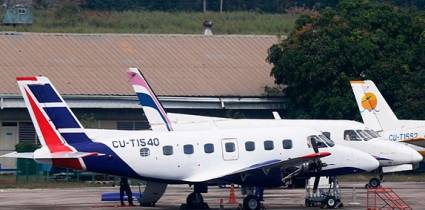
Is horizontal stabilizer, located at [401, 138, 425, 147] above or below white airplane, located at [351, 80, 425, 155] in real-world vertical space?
below

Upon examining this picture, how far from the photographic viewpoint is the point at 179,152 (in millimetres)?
44375

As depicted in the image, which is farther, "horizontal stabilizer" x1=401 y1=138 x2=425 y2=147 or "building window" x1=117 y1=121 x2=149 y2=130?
"building window" x1=117 y1=121 x2=149 y2=130

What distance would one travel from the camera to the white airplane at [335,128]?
172 feet

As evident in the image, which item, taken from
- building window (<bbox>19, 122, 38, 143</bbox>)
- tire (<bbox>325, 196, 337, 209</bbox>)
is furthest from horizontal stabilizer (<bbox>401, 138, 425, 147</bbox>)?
building window (<bbox>19, 122, 38, 143</bbox>)

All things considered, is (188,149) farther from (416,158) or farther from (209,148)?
(416,158)

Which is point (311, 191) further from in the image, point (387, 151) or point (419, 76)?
point (419, 76)

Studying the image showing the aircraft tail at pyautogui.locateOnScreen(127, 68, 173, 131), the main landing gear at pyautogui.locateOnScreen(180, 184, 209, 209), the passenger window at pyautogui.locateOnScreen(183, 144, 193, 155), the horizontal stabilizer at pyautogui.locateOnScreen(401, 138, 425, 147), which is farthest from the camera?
the horizontal stabilizer at pyautogui.locateOnScreen(401, 138, 425, 147)

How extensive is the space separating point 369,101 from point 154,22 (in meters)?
40.1

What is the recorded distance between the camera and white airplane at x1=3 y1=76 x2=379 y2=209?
43312mm

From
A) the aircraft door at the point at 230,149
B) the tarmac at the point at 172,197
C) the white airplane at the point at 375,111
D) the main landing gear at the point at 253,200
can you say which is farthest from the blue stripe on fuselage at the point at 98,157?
the white airplane at the point at 375,111

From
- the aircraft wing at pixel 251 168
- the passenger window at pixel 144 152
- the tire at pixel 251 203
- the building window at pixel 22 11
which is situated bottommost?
the tire at pixel 251 203

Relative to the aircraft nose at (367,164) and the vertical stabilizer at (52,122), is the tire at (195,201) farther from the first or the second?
the aircraft nose at (367,164)

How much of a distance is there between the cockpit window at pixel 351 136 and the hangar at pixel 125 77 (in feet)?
78.2

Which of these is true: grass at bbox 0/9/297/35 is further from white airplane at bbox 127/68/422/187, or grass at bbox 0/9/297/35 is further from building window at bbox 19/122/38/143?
white airplane at bbox 127/68/422/187
